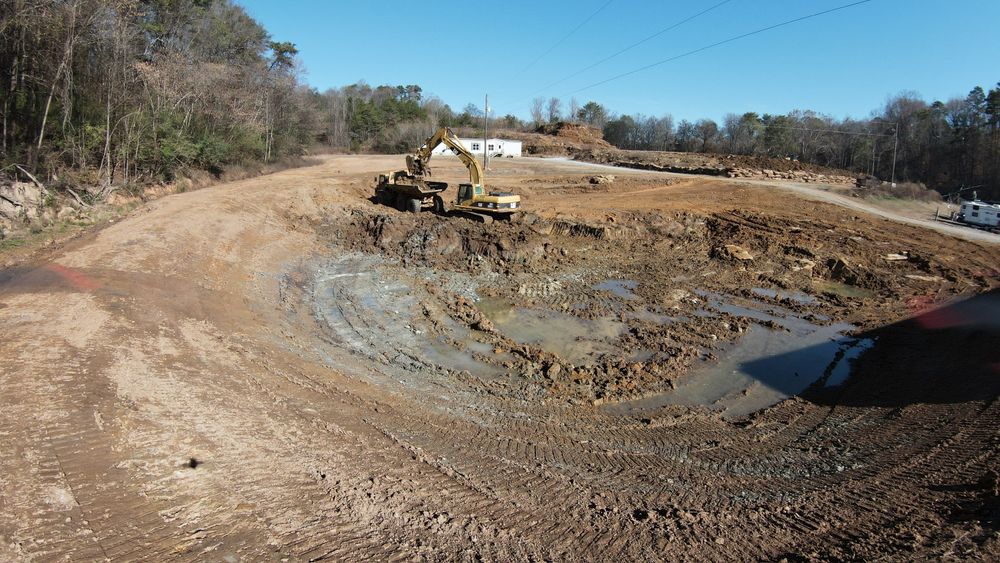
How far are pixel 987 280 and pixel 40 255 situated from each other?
27228 millimetres

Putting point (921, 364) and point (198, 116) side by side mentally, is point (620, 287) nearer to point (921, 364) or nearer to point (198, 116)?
point (921, 364)

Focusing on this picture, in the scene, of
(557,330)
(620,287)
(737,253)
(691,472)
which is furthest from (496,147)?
(691,472)

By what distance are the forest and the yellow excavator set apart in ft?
32.2

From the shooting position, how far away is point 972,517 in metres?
5.21

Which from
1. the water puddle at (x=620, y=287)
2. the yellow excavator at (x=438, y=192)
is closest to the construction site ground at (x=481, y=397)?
the water puddle at (x=620, y=287)

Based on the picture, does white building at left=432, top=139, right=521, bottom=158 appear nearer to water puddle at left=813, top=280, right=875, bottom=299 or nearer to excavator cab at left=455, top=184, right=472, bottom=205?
excavator cab at left=455, top=184, right=472, bottom=205

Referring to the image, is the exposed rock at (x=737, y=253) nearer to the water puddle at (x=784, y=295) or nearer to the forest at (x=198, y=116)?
the water puddle at (x=784, y=295)

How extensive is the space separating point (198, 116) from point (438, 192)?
49.6 feet

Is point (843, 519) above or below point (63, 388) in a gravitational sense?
below

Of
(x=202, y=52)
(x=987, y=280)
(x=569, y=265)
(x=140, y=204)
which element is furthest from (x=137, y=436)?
(x=202, y=52)

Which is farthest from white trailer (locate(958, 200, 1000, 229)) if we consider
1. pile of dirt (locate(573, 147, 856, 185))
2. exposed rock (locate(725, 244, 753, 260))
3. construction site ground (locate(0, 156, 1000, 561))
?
exposed rock (locate(725, 244, 753, 260))

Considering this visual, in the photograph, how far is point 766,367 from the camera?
11.6m

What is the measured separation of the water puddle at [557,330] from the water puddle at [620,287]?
2.39 meters

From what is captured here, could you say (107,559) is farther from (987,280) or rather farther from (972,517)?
(987,280)
